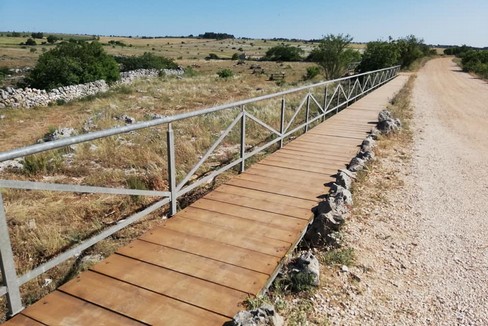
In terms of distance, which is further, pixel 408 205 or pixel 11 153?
pixel 408 205

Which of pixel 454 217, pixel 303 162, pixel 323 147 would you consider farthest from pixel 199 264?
pixel 323 147

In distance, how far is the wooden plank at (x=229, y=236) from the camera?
3412 millimetres

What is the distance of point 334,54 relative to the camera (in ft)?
92.5

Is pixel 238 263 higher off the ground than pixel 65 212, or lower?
higher

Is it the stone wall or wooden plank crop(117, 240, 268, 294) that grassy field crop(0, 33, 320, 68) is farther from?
wooden plank crop(117, 240, 268, 294)

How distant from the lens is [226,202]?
4.49 meters

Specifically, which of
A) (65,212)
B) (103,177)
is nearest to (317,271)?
(65,212)

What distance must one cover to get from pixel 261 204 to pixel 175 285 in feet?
6.06

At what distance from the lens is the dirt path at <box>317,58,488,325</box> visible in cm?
298

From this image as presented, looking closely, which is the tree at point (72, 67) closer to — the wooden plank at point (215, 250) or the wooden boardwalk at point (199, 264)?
the wooden boardwalk at point (199, 264)

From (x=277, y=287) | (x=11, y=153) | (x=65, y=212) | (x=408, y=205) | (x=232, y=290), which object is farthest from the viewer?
(x=408, y=205)

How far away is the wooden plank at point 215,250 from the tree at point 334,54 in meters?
A: 27.2

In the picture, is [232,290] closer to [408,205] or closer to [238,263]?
[238,263]

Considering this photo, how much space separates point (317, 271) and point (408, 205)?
9.06ft
